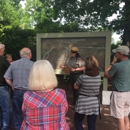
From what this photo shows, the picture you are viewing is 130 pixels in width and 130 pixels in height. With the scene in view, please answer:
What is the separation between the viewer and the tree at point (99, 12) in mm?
7867

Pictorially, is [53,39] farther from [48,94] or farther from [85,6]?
[48,94]

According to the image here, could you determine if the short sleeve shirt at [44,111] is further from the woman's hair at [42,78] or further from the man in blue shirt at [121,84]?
the man in blue shirt at [121,84]

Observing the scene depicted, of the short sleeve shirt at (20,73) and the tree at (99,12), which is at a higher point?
the tree at (99,12)

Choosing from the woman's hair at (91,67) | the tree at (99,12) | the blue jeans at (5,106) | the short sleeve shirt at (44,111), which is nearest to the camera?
the short sleeve shirt at (44,111)

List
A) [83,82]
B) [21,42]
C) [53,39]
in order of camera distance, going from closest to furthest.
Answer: [83,82] < [53,39] < [21,42]

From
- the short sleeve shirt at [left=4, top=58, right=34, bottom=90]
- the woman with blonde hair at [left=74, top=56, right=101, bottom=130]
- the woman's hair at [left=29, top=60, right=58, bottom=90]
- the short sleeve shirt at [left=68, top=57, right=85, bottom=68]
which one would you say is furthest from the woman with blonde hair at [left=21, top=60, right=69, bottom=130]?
the short sleeve shirt at [left=68, top=57, right=85, bottom=68]

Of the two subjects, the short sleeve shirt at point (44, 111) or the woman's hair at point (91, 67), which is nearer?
the short sleeve shirt at point (44, 111)

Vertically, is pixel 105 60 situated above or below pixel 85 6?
below

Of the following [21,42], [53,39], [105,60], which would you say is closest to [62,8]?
[21,42]

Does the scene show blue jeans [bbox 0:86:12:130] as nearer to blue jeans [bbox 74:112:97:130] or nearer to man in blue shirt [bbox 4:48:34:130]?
man in blue shirt [bbox 4:48:34:130]

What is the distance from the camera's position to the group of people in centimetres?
165

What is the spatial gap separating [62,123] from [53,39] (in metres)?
5.22

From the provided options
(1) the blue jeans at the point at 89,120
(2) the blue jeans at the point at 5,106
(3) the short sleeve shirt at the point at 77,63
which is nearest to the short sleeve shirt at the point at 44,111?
(1) the blue jeans at the point at 89,120

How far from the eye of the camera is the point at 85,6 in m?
9.21
